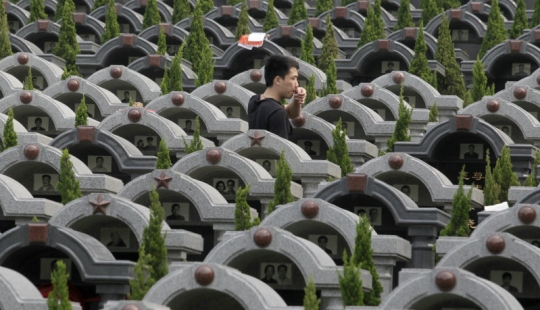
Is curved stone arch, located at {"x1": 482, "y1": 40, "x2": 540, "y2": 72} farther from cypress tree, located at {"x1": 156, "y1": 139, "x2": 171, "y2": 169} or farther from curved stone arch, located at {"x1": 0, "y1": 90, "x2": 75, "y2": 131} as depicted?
cypress tree, located at {"x1": 156, "y1": 139, "x2": 171, "y2": 169}

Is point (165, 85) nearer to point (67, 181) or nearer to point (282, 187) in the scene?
point (67, 181)

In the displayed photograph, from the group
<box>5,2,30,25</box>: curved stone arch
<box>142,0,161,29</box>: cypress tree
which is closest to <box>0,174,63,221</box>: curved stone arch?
<box>142,0,161,29</box>: cypress tree

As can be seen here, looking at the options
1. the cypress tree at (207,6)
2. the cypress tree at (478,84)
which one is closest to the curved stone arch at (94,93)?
the cypress tree at (478,84)

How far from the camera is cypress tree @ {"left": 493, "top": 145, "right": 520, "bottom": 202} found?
28719 mm

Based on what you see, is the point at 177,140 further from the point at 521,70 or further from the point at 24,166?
the point at 521,70

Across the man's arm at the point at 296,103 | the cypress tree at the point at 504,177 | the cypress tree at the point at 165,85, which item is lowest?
the cypress tree at the point at 504,177

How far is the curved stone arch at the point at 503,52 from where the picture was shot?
4131cm

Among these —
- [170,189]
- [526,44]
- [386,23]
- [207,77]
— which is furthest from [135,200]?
[386,23]

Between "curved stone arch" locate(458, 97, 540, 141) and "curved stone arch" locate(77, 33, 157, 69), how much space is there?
513 inches

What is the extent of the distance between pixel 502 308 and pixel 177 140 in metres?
13.5

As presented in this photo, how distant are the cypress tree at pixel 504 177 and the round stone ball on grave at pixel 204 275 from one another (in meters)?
8.73

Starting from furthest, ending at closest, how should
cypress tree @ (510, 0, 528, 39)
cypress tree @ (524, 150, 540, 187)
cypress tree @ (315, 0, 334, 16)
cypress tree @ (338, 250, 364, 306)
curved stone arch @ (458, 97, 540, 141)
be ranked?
cypress tree @ (315, 0, 334, 16) < cypress tree @ (510, 0, 528, 39) < curved stone arch @ (458, 97, 540, 141) < cypress tree @ (524, 150, 540, 187) < cypress tree @ (338, 250, 364, 306)

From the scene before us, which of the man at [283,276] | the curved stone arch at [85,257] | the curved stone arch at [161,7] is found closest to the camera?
the curved stone arch at [85,257]

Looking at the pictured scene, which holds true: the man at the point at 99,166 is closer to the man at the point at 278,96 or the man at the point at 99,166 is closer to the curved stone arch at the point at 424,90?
the man at the point at 278,96
